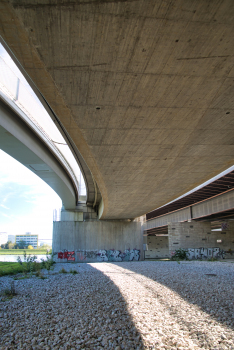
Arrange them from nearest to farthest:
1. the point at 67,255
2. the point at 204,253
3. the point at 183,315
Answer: the point at 183,315, the point at 204,253, the point at 67,255

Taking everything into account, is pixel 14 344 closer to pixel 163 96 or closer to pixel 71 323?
pixel 71 323

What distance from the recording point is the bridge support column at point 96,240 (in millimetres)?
28578

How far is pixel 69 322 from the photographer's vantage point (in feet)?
18.6

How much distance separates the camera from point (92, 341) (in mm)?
4629

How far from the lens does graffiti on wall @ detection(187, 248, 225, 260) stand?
27.4 m

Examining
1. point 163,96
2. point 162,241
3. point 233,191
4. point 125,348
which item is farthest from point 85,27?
point 162,241

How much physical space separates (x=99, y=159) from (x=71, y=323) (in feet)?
18.5

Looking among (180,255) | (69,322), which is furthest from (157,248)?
(69,322)

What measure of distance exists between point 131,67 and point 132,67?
0.06 ft

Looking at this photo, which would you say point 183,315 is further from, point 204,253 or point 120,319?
point 204,253

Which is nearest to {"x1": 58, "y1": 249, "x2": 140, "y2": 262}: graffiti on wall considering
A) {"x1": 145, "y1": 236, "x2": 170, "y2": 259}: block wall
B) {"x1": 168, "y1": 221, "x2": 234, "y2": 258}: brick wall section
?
{"x1": 168, "y1": 221, "x2": 234, "y2": 258}: brick wall section

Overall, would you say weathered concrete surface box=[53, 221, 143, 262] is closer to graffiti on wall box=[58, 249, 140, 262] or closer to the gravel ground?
graffiti on wall box=[58, 249, 140, 262]

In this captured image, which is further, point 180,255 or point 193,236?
point 193,236

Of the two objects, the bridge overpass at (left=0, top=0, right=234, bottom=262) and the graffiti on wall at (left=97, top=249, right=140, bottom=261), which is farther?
the graffiti on wall at (left=97, top=249, right=140, bottom=261)
